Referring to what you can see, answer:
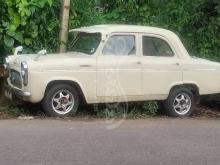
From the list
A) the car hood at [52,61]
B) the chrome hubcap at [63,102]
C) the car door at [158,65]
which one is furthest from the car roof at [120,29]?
the chrome hubcap at [63,102]

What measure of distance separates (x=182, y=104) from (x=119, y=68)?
164 centimetres

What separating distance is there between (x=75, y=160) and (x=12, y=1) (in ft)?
20.3

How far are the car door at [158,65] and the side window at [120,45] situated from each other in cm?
23

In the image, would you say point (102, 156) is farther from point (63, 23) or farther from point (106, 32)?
point (63, 23)

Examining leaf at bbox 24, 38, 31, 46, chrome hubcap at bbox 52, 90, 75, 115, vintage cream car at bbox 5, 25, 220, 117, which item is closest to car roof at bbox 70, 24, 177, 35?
vintage cream car at bbox 5, 25, 220, 117

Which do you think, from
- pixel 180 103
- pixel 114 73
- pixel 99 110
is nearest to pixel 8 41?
pixel 99 110

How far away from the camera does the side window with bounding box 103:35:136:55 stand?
1146 cm

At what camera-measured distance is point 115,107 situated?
1177 cm

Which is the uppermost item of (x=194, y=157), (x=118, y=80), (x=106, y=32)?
(x=106, y=32)

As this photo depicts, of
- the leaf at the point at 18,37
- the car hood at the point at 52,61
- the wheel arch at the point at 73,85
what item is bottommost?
the wheel arch at the point at 73,85

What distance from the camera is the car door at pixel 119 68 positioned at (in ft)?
36.9

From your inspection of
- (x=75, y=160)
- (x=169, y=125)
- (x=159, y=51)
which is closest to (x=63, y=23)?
(x=159, y=51)

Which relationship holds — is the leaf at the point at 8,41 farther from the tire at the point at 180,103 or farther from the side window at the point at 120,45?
the tire at the point at 180,103

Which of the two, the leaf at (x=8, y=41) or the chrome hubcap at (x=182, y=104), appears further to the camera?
the leaf at (x=8, y=41)
